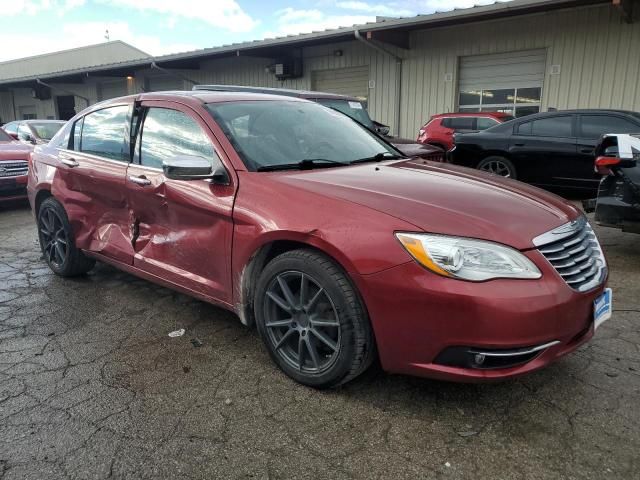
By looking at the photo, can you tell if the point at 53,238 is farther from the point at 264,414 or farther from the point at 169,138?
the point at 264,414

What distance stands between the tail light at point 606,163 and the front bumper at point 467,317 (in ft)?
9.01

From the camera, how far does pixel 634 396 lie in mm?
2551

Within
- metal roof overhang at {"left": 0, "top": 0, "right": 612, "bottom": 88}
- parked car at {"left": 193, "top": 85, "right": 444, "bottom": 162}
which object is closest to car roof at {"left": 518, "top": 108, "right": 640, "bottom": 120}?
parked car at {"left": 193, "top": 85, "right": 444, "bottom": 162}

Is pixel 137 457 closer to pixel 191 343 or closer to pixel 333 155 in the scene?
pixel 191 343

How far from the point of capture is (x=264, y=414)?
2463 millimetres

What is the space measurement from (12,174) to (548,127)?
28.7 feet

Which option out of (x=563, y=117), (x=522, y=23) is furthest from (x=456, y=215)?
(x=522, y=23)

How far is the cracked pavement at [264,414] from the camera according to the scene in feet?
6.88

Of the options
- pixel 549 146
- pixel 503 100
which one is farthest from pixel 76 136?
pixel 503 100

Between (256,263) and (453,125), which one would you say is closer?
(256,263)

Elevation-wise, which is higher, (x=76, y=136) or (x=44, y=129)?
(x=76, y=136)

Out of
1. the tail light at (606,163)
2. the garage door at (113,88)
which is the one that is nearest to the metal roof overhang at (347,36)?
the garage door at (113,88)

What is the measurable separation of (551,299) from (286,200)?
1.34 meters

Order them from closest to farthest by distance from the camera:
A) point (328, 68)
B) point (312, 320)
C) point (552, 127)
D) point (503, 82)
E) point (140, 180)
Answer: point (312, 320), point (140, 180), point (552, 127), point (503, 82), point (328, 68)
